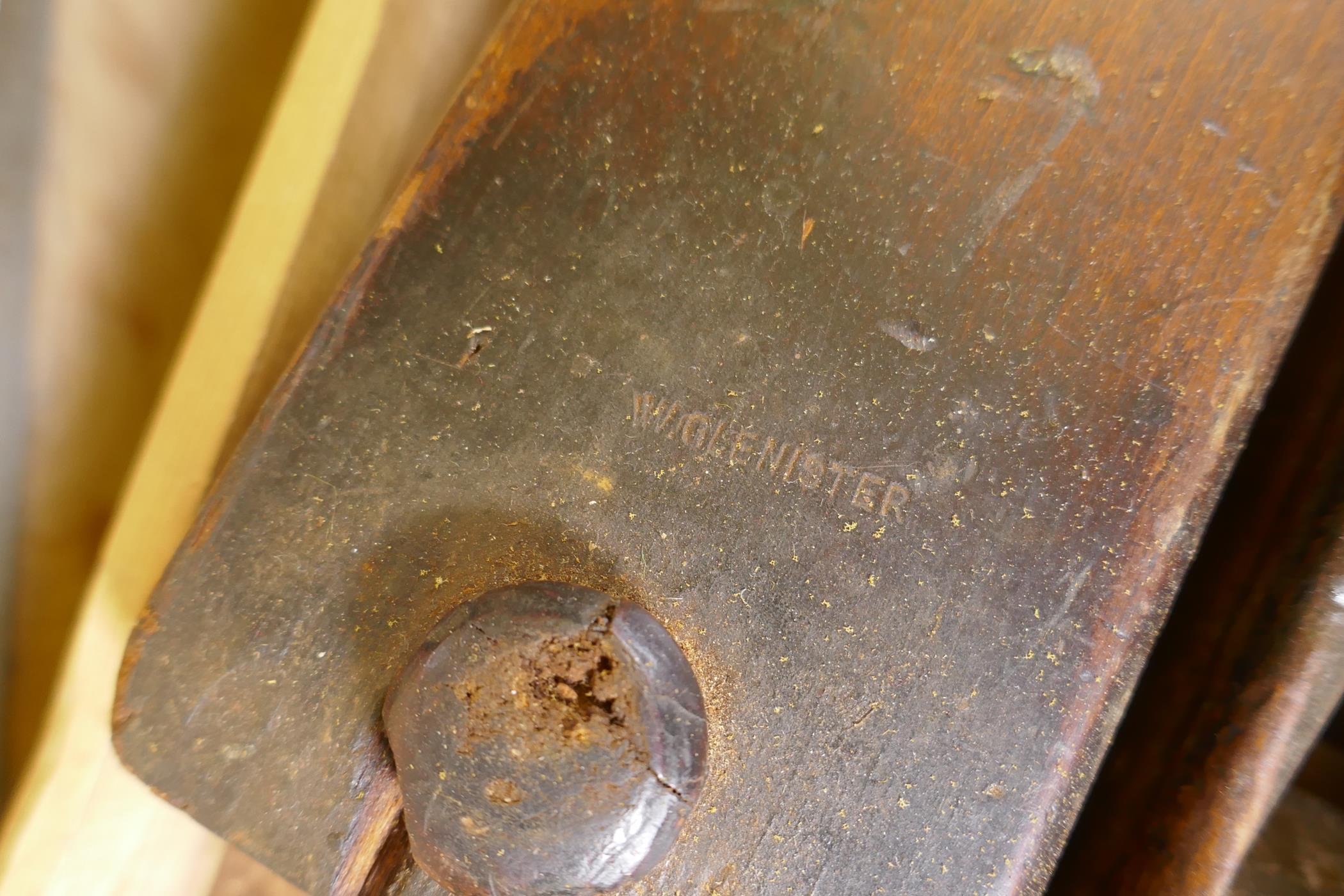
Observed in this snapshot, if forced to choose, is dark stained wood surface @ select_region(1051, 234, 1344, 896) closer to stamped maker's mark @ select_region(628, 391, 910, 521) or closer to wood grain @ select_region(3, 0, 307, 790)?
stamped maker's mark @ select_region(628, 391, 910, 521)

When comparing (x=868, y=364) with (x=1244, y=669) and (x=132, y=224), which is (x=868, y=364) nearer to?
(x=1244, y=669)

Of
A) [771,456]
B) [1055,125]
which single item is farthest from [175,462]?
[1055,125]

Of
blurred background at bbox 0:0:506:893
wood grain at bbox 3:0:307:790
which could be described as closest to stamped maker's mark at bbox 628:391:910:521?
blurred background at bbox 0:0:506:893

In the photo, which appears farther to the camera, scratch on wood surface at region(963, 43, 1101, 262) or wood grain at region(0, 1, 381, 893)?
wood grain at region(0, 1, 381, 893)

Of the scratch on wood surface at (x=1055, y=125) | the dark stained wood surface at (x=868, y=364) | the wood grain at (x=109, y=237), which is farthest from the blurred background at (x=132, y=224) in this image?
the scratch on wood surface at (x=1055, y=125)

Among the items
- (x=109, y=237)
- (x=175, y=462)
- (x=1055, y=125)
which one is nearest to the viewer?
(x=1055, y=125)

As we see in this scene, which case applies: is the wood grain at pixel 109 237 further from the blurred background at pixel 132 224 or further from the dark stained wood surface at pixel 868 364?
the dark stained wood surface at pixel 868 364

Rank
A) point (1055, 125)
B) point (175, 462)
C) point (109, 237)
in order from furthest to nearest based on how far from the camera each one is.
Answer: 1. point (109, 237)
2. point (175, 462)
3. point (1055, 125)
